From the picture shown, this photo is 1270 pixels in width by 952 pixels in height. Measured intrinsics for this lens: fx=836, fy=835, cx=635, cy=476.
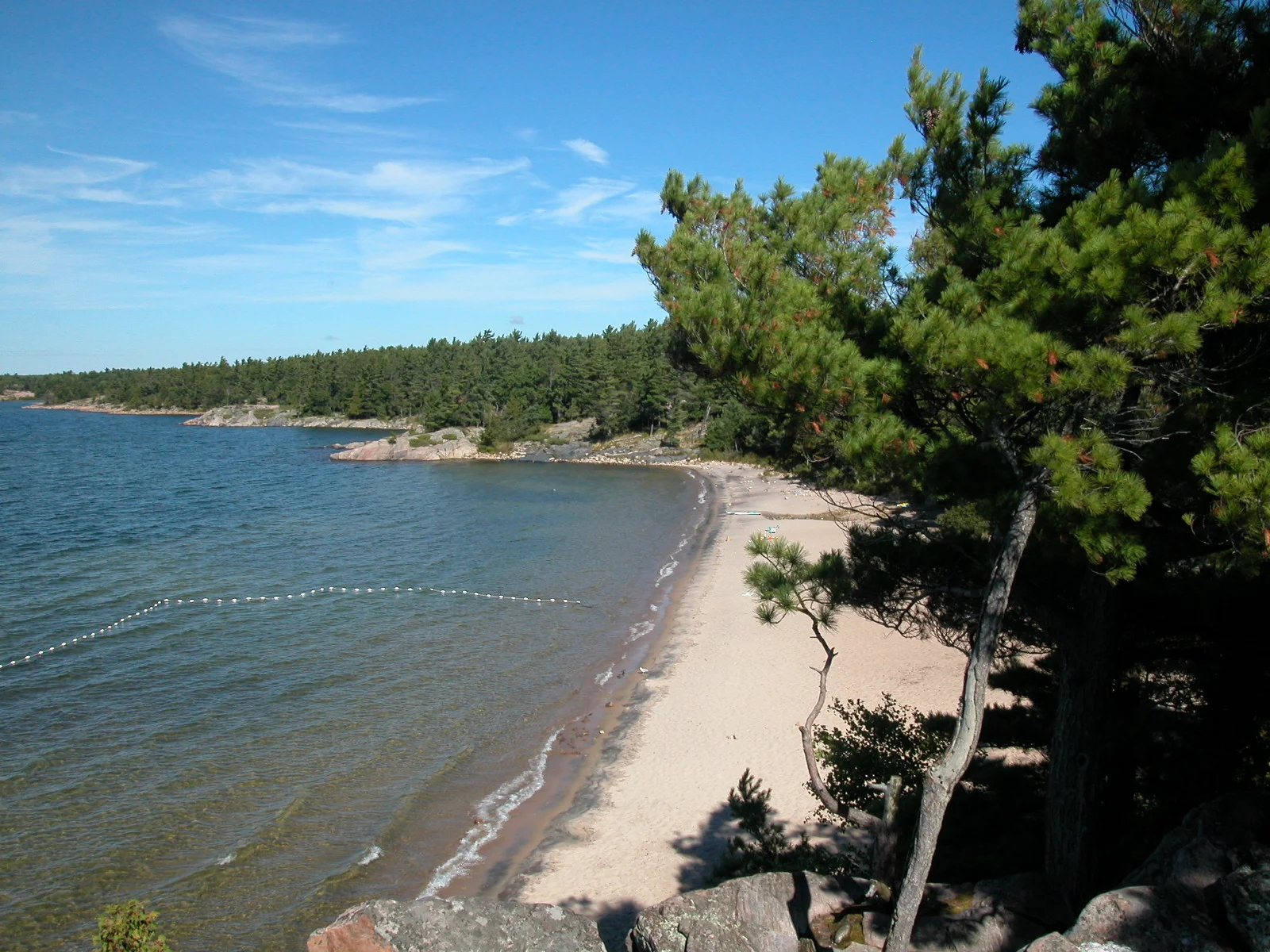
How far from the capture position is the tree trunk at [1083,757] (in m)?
5.91

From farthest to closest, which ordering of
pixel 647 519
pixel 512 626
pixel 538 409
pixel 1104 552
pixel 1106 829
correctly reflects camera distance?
pixel 538 409, pixel 647 519, pixel 512 626, pixel 1106 829, pixel 1104 552

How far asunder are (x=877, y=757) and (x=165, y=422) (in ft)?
426

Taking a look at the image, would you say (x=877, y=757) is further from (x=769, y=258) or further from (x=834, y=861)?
(x=769, y=258)

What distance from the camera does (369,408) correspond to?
10450cm

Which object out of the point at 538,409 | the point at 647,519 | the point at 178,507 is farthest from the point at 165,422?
the point at 647,519

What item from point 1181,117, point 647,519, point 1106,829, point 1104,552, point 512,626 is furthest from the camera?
point 647,519

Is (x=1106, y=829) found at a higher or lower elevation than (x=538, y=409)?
lower

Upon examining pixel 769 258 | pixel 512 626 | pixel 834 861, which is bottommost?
pixel 512 626

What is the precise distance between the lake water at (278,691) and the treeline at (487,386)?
16146mm

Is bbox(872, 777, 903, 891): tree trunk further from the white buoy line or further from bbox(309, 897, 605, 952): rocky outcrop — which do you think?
the white buoy line

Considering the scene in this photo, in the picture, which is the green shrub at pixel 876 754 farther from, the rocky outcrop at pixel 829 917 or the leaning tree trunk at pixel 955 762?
the leaning tree trunk at pixel 955 762

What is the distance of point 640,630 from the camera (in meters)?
22.2

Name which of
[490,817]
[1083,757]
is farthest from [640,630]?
[1083,757]

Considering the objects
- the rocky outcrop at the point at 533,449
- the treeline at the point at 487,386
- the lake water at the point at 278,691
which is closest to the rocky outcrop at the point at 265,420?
the treeline at the point at 487,386
